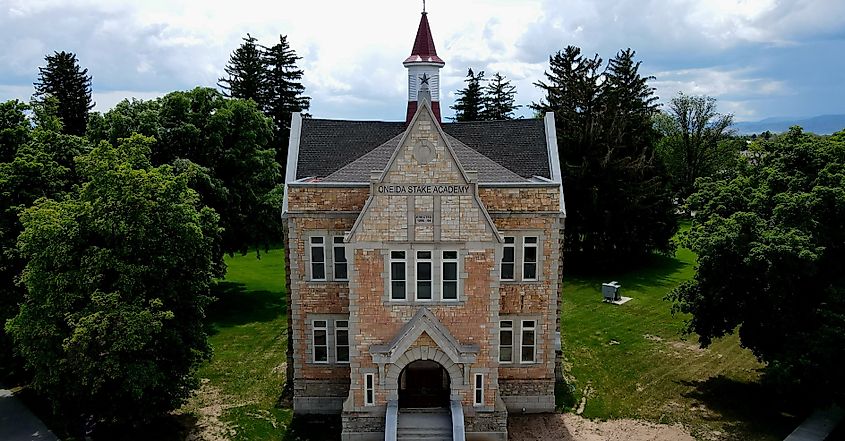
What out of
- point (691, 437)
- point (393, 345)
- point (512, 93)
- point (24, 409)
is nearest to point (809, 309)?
point (691, 437)

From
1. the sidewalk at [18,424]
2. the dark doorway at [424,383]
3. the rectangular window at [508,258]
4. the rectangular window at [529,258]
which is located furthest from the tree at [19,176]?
the rectangular window at [529,258]

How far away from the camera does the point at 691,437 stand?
74.2 ft

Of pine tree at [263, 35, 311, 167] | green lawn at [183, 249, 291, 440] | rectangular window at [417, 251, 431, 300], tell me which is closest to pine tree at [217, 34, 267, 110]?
pine tree at [263, 35, 311, 167]

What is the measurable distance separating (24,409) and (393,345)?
15.7 meters

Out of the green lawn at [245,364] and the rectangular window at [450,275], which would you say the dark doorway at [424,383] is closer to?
the rectangular window at [450,275]

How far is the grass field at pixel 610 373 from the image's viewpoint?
24.0m

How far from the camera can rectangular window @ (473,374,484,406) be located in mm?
21672

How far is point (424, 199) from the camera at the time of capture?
20719mm

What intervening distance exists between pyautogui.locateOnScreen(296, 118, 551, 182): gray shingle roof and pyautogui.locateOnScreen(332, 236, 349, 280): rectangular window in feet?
9.26

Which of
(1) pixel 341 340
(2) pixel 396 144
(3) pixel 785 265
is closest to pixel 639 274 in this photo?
(3) pixel 785 265

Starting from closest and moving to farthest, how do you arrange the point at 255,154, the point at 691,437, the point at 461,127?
1. the point at 691,437
2. the point at 461,127
3. the point at 255,154

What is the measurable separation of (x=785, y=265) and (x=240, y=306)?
29.8 m

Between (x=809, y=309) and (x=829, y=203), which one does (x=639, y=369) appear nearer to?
(x=809, y=309)

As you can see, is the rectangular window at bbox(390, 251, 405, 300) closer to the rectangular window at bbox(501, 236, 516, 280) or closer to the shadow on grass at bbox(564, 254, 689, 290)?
the rectangular window at bbox(501, 236, 516, 280)
